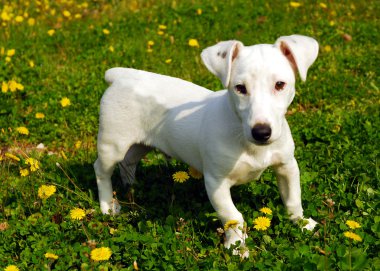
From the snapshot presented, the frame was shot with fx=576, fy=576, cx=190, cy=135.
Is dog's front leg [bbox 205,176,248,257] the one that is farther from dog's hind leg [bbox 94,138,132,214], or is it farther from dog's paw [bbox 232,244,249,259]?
dog's hind leg [bbox 94,138,132,214]

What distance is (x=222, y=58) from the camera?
4230 millimetres

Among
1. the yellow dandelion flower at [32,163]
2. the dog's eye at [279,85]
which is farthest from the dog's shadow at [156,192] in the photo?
the dog's eye at [279,85]

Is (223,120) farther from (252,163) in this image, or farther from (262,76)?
(262,76)

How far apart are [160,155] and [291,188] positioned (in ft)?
6.87

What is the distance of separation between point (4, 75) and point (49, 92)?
2.63 feet

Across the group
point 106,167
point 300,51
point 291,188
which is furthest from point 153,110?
point 300,51

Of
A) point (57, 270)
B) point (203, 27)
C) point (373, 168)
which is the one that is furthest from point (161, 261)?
point (203, 27)

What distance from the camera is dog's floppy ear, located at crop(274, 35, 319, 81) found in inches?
162

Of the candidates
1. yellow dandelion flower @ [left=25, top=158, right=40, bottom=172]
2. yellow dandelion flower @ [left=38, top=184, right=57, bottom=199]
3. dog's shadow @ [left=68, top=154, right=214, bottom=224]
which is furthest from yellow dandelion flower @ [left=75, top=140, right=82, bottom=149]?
yellow dandelion flower @ [left=38, top=184, right=57, bottom=199]

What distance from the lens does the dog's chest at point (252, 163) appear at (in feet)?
14.5

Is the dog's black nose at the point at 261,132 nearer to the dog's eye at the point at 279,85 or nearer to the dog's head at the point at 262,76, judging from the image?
the dog's head at the point at 262,76

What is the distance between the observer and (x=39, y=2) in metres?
11.0

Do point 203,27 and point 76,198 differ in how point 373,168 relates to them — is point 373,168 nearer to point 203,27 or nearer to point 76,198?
point 76,198

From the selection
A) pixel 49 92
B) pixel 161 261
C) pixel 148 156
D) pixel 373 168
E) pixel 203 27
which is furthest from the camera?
pixel 203 27
